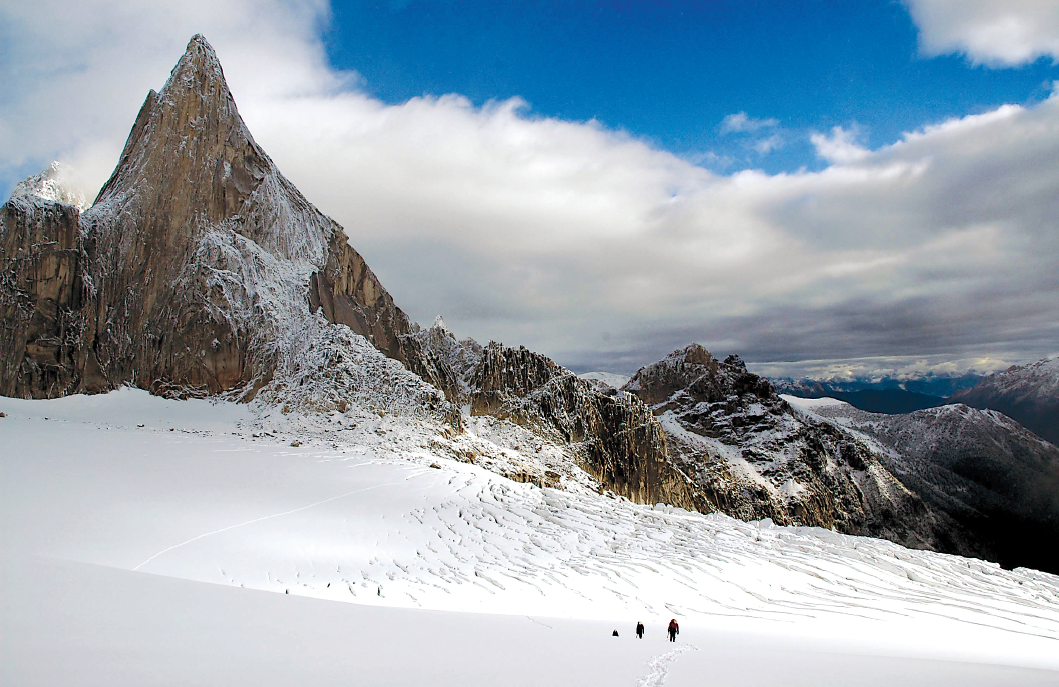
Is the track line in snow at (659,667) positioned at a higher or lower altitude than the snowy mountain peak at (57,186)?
lower

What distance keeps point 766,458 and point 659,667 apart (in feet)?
570

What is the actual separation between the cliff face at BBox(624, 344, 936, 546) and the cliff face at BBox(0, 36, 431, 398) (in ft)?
377

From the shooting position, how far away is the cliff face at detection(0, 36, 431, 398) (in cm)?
4988

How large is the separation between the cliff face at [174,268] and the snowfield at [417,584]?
19864 millimetres

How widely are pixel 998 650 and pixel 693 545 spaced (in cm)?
1333

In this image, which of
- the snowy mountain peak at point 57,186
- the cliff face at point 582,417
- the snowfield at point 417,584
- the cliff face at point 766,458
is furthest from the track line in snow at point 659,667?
the cliff face at point 766,458

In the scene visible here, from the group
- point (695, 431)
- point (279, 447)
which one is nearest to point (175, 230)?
point (279, 447)

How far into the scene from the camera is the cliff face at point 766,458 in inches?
5994

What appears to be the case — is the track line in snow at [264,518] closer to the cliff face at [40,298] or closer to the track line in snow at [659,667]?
the track line in snow at [659,667]

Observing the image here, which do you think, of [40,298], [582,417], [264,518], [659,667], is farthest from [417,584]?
[582,417]

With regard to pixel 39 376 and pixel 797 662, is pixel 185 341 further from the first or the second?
pixel 797 662

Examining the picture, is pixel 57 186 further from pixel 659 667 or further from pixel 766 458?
pixel 766 458

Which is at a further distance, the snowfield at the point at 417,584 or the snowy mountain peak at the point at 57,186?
the snowy mountain peak at the point at 57,186

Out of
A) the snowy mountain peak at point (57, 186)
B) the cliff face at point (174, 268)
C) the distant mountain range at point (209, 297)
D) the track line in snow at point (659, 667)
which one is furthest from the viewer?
the snowy mountain peak at point (57, 186)
